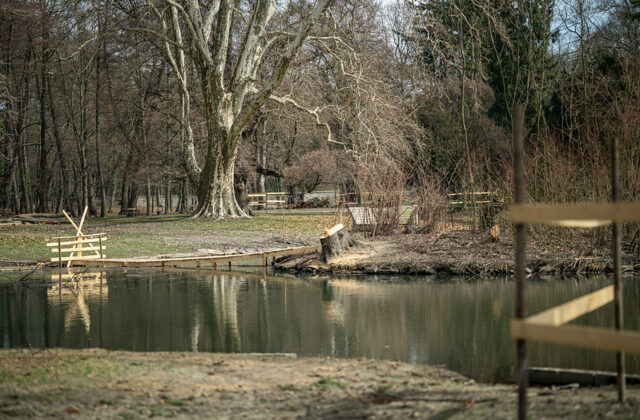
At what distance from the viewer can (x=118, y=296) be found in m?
13.9

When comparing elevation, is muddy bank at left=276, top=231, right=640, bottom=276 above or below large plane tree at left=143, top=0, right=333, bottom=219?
below

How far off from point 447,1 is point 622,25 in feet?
37.4

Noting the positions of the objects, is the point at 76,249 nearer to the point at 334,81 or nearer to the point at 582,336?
the point at 582,336

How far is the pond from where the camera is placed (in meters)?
8.77

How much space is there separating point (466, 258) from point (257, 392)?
37.7 feet

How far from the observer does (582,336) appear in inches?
172

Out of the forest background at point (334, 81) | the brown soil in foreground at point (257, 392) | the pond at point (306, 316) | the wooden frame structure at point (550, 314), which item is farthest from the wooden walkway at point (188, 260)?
the wooden frame structure at point (550, 314)

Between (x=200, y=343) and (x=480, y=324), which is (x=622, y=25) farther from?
(x=200, y=343)

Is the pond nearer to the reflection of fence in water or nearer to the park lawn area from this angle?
the reflection of fence in water

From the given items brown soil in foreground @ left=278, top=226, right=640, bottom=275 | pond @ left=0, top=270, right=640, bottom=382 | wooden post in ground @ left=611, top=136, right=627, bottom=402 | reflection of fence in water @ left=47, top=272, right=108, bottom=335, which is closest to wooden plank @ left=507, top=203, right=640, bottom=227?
wooden post in ground @ left=611, top=136, right=627, bottom=402

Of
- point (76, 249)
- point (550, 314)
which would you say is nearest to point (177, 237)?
point (76, 249)

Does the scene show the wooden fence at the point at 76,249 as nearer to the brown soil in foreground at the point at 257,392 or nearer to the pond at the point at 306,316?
the pond at the point at 306,316

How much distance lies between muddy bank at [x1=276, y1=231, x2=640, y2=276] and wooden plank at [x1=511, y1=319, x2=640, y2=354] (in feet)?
38.1

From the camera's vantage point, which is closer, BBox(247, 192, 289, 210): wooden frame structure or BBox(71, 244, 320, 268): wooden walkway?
BBox(71, 244, 320, 268): wooden walkway
